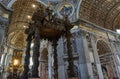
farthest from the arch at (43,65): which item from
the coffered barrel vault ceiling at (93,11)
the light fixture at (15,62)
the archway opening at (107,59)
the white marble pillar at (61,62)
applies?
the light fixture at (15,62)

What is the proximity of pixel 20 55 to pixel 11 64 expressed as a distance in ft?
7.95

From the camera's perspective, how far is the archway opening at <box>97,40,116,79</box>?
46.4 ft

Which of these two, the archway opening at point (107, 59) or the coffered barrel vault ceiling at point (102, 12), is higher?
the coffered barrel vault ceiling at point (102, 12)

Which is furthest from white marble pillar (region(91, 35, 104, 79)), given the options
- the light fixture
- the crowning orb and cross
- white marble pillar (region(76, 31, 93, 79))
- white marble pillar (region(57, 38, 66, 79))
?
the light fixture

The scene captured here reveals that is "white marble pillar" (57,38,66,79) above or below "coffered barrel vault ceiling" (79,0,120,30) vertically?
below

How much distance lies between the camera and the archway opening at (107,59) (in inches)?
557

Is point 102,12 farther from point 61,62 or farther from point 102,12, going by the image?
point 61,62

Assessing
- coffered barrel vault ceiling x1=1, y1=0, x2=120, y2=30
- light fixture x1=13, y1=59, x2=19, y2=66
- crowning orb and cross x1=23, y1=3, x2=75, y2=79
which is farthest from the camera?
light fixture x1=13, y1=59, x2=19, y2=66

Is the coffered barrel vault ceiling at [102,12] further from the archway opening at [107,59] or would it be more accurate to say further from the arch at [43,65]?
the arch at [43,65]

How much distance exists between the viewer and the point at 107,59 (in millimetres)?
14719

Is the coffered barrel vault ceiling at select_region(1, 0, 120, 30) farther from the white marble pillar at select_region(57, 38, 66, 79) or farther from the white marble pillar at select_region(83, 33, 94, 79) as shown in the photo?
the white marble pillar at select_region(57, 38, 66, 79)

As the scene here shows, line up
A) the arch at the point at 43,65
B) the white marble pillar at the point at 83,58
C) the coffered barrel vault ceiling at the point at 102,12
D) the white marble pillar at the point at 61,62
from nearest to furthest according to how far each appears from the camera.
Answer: the white marble pillar at the point at 83,58 < the white marble pillar at the point at 61,62 < the coffered barrel vault ceiling at the point at 102,12 < the arch at the point at 43,65

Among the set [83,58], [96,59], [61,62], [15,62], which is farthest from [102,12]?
[15,62]

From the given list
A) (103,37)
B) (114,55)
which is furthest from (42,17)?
(114,55)
